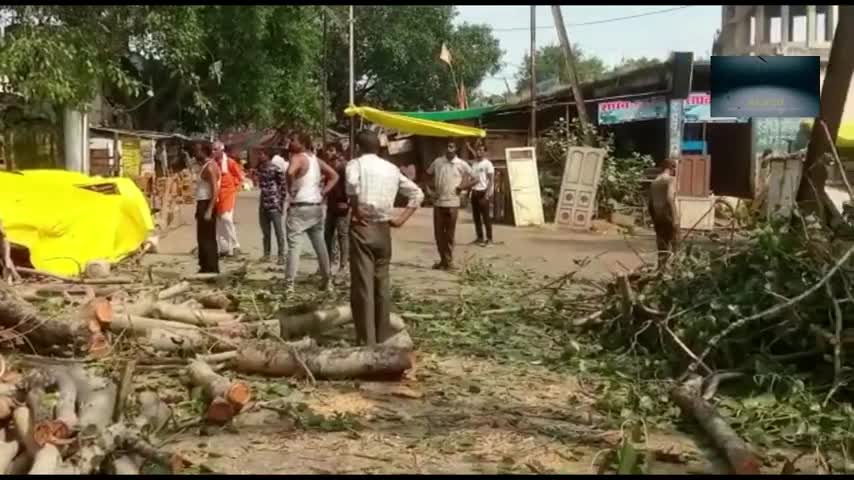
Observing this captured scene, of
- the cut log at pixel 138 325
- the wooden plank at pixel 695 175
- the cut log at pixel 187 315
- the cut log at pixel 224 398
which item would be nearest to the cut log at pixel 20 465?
the cut log at pixel 224 398

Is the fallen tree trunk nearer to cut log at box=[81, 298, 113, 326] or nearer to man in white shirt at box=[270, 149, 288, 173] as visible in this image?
cut log at box=[81, 298, 113, 326]

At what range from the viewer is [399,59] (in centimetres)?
5456

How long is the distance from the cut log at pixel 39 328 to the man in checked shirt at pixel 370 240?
1.97 m

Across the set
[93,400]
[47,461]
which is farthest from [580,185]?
[47,461]

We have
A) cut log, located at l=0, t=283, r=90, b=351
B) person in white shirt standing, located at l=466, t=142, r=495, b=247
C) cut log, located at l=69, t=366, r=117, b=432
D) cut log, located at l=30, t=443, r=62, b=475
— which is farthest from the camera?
person in white shirt standing, located at l=466, t=142, r=495, b=247

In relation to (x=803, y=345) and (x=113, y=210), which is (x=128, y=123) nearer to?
(x=113, y=210)

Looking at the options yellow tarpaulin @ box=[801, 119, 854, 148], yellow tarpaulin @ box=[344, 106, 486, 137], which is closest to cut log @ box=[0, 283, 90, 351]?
yellow tarpaulin @ box=[801, 119, 854, 148]

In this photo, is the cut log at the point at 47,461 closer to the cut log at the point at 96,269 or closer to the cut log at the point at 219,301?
the cut log at the point at 219,301

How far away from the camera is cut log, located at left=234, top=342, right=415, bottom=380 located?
7.16 m

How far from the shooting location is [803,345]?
712 centimetres

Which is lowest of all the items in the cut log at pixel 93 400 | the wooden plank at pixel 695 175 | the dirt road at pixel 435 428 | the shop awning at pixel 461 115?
the dirt road at pixel 435 428

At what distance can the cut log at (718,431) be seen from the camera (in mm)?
5160

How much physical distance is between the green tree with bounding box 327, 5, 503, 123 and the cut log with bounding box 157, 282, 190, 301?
42376 millimetres

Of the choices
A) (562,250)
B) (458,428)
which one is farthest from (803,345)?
(562,250)
